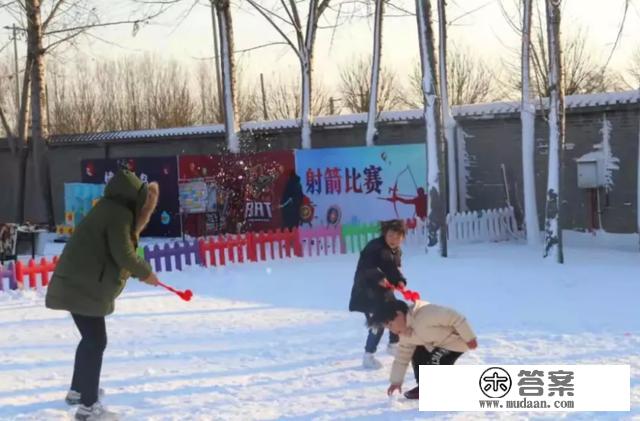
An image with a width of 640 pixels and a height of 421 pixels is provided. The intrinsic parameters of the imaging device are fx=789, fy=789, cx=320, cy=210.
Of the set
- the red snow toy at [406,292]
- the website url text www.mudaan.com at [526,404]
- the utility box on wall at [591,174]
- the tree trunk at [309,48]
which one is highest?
the tree trunk at [309,48]

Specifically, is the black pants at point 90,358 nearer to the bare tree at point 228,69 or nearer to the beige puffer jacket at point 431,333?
the beige puffer jacket at point 431,333

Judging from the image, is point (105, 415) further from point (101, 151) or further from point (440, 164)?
Result: point (101, 151)

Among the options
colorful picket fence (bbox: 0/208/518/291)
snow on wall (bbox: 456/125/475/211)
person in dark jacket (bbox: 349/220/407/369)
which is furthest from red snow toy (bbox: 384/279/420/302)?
snow on wall (bbox: 456/125/475/211)

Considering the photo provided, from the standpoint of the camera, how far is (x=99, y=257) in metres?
4.86

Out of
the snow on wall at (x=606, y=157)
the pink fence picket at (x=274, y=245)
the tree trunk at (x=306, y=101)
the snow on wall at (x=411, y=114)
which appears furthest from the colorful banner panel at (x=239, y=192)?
the snow on wall at (x=606, y=157)

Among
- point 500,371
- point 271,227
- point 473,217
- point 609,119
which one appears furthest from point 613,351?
point 271,227

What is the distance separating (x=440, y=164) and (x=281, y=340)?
6.88 meters

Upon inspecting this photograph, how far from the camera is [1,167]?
27922 millimetres

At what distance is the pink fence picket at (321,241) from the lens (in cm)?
1341

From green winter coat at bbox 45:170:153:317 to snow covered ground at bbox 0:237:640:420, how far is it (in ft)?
2.80

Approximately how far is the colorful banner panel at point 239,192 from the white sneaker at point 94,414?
12.3 meters

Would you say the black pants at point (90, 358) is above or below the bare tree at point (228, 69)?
below

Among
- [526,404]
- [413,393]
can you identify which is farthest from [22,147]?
[526,404]

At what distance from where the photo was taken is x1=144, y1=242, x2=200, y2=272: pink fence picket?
11.9 meters
